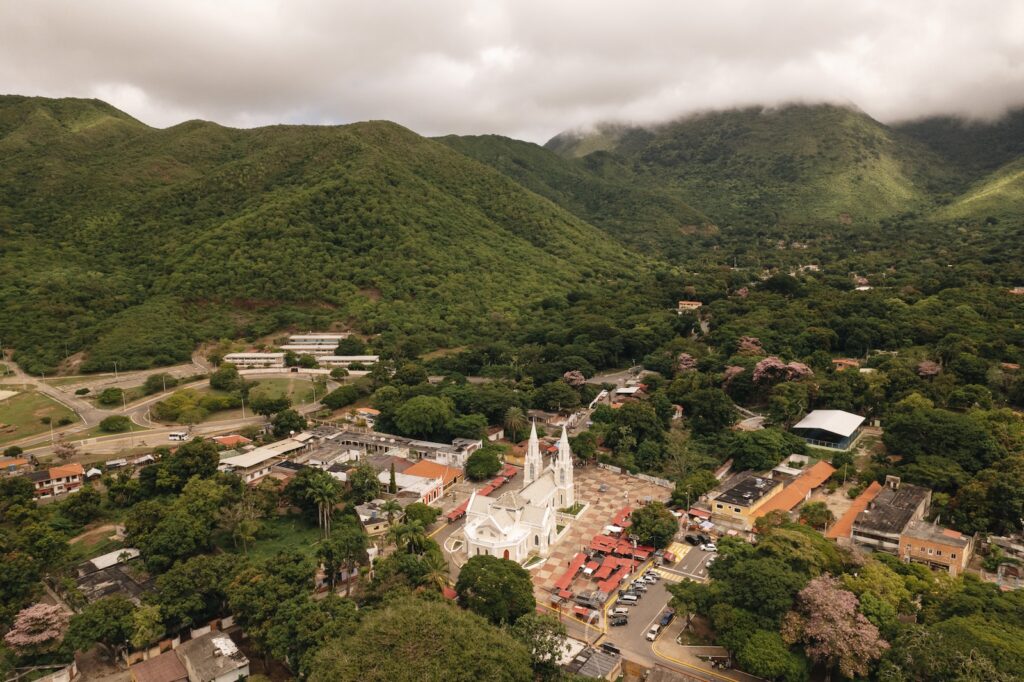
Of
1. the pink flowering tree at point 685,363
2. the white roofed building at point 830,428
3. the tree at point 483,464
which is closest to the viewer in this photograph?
the tree at point 483,464

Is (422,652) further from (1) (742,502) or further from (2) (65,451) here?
(2) (65,451)

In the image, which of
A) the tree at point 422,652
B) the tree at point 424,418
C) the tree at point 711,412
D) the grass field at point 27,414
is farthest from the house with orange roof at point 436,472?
the grass field at point 27,414

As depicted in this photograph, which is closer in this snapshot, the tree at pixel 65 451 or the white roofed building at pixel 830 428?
the tree at pixel 65 451

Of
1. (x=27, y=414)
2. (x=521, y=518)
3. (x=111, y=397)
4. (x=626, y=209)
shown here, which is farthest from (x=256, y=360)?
(x=626, y=209)

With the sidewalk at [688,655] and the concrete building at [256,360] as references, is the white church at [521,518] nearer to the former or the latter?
the sidewalk at [688,655]

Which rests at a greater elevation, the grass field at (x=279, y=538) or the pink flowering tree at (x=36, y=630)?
the pink flowering tree at (x=36, y=630)
